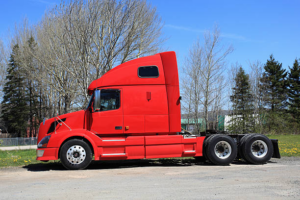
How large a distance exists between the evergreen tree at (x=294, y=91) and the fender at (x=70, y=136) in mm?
53514

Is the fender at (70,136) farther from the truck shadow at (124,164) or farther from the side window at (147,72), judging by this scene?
the side window at (147,72)

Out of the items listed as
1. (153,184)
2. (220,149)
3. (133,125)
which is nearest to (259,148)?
(220,149)

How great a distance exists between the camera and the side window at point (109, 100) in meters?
9.52

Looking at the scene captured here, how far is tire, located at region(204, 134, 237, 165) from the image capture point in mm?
9766

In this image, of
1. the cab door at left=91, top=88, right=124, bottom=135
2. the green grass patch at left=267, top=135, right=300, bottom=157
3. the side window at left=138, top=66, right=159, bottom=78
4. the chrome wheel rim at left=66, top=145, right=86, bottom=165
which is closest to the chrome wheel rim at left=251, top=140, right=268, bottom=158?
the green grass patch at left=267, top=135, right=300, bottom=157

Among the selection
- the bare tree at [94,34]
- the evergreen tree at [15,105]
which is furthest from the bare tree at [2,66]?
the bare tree at [94,34]

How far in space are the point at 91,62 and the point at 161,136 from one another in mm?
9909

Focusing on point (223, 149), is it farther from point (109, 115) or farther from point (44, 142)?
Answer: point (44, 142)

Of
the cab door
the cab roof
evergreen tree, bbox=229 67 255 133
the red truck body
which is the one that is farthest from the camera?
evergreen tree, bbox=229 67 255 133

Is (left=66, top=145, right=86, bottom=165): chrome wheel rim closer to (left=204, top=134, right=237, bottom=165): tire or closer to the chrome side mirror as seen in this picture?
the chrome side mirror

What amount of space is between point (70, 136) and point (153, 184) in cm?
367

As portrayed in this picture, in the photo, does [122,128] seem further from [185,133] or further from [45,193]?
[45,193]

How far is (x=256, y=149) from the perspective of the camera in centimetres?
1031

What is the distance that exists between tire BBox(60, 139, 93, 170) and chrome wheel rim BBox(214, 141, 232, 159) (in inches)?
170
